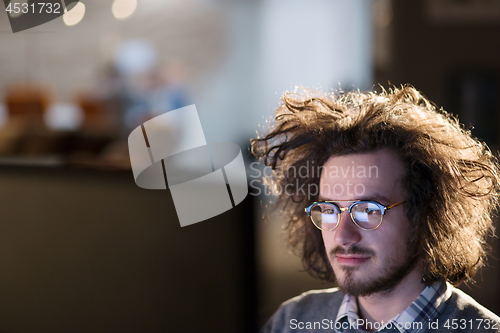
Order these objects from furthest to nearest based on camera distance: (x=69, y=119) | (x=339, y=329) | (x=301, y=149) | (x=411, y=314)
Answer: (x=69, y=119), (x=301, y=149), (x=339, y=329), (x=411, y=314)

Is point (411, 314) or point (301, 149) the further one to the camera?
point (301, 149)

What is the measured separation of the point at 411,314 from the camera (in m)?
1.01

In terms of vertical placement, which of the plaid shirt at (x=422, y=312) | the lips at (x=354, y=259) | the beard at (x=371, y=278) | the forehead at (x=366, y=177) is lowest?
the plaid shirt at (x=422, y=312)

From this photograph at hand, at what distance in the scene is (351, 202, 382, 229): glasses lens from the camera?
983 millimetres

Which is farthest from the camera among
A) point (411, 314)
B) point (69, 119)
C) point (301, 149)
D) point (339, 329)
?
point (69, 119)

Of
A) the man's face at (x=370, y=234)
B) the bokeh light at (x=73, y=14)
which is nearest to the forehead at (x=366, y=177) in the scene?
the man's face at (x=370, y=234)

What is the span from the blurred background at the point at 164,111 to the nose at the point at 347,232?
1.20 ft

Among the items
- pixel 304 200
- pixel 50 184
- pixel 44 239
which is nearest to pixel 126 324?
pixel 44 239

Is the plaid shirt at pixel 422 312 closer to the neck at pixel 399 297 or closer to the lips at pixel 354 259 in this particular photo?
the neck at pixel 399 297

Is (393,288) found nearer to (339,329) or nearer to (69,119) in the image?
(339,329)

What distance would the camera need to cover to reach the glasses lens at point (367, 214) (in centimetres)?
98

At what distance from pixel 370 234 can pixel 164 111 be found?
201 cm

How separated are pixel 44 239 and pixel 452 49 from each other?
255cm

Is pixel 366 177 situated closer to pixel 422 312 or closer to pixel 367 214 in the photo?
pixel 367 214
